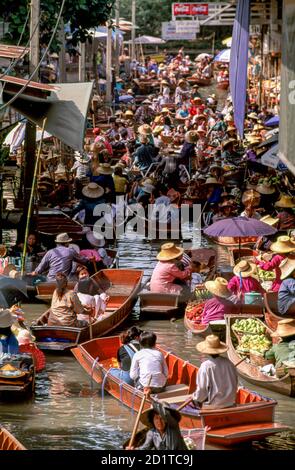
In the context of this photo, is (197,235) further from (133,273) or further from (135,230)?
(133,273)

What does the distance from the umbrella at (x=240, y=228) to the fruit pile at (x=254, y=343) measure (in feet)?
11.4

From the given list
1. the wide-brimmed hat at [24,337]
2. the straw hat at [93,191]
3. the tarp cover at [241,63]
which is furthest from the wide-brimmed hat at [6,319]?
the straw hat at [93,191]

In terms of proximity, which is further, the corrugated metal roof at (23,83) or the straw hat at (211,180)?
the straw hat at (211,180)

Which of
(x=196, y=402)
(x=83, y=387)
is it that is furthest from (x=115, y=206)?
(x=196, y=402)

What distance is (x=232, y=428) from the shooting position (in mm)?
13219

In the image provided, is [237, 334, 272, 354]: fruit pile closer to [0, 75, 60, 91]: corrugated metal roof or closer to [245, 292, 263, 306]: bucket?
[245, 292, 263, 306]: bucket

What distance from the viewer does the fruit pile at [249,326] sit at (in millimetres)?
16844

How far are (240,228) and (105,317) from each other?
3.18m

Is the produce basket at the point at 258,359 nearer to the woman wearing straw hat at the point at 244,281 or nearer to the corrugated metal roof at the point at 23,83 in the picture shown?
the woman wearing straw hat at the point at 244,281

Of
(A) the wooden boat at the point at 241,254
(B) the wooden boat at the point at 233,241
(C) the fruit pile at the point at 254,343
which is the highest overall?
(C) the fruit pile at the point at 254,343

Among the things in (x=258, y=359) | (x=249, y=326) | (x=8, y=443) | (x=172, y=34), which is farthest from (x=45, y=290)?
(x=172, y=34)

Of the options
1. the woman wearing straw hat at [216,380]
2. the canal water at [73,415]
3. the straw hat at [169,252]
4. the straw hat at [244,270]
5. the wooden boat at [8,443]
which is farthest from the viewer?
the straw hat at [169,252]

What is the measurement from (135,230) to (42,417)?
1237 cm
